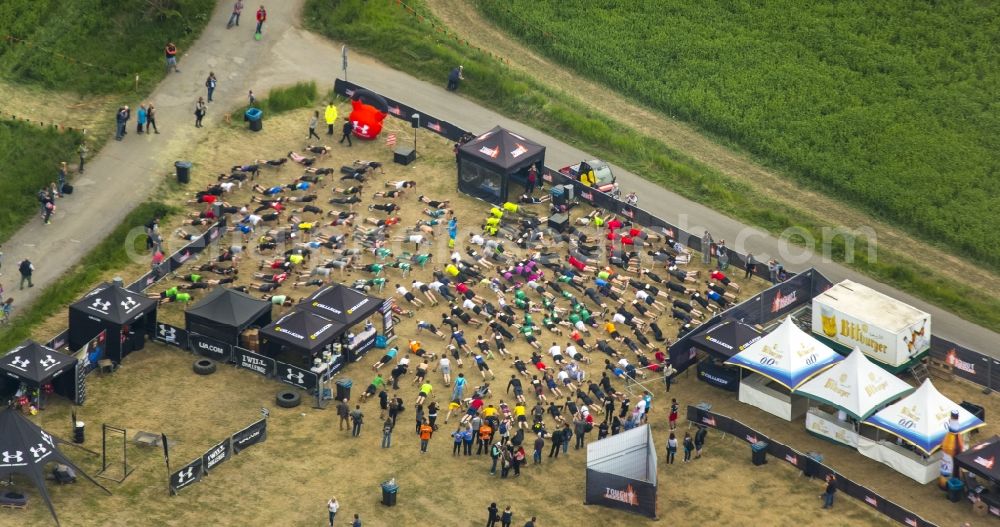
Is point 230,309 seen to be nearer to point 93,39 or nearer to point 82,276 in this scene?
point 82,276

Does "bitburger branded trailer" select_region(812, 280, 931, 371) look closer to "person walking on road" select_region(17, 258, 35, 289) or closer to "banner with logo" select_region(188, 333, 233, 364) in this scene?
"banner with logo" select_region(188, 333, 233, 364)

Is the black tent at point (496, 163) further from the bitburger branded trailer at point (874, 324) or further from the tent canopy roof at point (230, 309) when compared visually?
the bitburger branded trailer at point (874, 324)

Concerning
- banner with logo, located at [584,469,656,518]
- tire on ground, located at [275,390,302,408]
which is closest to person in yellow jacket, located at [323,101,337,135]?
tire on ground, located at [275,390,302,408]

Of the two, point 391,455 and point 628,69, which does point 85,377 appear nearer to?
point 391,455

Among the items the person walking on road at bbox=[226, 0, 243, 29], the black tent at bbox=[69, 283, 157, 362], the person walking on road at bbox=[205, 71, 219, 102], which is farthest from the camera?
the person walking on road at bbox=[226, 0, 243, 29]

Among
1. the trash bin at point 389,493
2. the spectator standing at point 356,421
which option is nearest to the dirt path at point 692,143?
the spectator standing at point 356,421

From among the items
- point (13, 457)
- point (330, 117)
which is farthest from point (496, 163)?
point (13, 457)

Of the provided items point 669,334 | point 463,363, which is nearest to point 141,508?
point 463,363

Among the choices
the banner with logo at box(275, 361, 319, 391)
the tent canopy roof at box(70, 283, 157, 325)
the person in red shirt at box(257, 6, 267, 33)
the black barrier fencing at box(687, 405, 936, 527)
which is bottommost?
the black barrier fencing at box(687, 405, 936, 527)

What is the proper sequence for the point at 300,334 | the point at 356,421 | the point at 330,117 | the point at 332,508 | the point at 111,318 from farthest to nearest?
1. the point at 330,117
2. the point at 300,334
3. the point at 111,318
4. the point at 356,421
5. the point at 332,508
